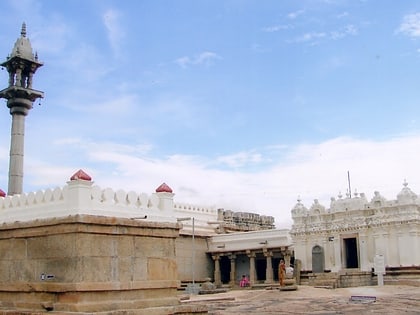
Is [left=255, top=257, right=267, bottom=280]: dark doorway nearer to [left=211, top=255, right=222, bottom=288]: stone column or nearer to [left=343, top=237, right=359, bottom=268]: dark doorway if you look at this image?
[left=211, top=255, right=222, bottom=288]: stone column

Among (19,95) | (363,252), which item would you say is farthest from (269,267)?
(19,95)

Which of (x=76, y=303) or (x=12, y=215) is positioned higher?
(x=12, y=215)

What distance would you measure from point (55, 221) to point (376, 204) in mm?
25860

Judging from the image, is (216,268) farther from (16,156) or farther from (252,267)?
(16,156)

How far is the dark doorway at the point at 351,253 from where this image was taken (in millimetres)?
34156

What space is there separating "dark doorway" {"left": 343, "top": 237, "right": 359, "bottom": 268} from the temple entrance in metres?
1.46

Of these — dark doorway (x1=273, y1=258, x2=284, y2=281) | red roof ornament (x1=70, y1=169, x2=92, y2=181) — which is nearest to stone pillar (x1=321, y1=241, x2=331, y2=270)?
dark doorway (x1=273, y1=258, x2=284, y2=281)

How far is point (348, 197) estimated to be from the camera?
3491 cm

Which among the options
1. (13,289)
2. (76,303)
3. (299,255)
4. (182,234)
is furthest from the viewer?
(182,234)

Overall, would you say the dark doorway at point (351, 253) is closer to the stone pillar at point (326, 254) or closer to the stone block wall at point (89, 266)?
the stone pillar at point (326, 254)

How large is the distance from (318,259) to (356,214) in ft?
12.5

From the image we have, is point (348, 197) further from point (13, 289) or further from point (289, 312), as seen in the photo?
point (13, 289)

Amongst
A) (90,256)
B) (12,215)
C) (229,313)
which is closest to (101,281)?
(90,256)

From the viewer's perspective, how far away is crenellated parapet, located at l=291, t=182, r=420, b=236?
31.6 m
